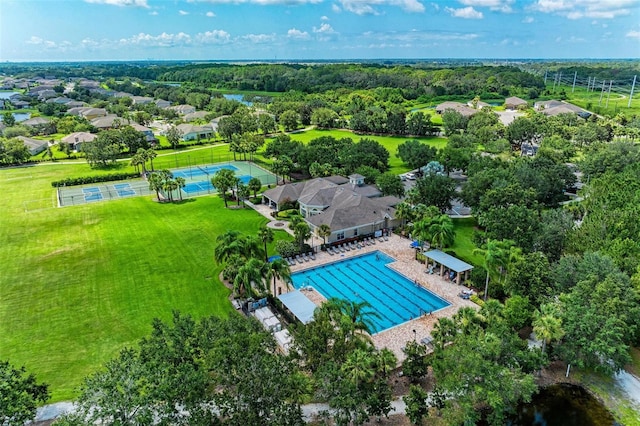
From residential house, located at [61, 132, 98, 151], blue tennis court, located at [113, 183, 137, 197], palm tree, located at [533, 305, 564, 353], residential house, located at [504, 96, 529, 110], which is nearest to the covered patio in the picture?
palm tree, located at [533, 305, 564, 353]

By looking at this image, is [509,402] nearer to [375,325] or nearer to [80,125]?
[375,325]

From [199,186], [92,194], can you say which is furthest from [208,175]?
[92,194]

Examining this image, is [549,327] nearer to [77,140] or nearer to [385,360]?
[385,360]

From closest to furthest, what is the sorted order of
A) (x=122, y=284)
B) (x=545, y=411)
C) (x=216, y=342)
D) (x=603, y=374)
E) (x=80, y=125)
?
(x=216, y=342) → (x=545, y=411) → (x=603, y=374) → (x=122, y=284) → (x=80, y=125)

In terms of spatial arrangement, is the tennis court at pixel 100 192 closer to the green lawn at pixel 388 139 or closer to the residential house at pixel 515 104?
the green lawn at pixel 388 139

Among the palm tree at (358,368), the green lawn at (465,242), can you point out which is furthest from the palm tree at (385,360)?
the green lawn at (465,242)

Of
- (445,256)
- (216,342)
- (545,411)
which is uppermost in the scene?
(216,342)

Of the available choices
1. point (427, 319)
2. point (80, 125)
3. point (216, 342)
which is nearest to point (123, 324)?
point (216, 342)
